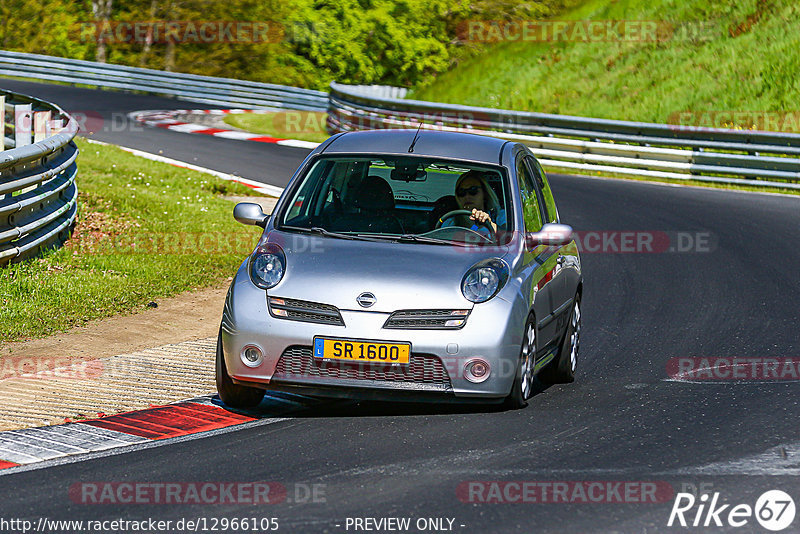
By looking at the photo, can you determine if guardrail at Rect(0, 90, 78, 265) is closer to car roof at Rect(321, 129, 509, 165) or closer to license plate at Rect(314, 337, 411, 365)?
car roof at Rect(321, 129, 509, 165)

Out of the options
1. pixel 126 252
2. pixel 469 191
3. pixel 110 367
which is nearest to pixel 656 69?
pixel 126 252

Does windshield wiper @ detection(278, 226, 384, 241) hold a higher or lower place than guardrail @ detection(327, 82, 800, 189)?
higher

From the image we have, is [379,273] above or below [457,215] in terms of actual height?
below

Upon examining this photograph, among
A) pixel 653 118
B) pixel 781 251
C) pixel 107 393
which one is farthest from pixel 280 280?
pixel 653 118

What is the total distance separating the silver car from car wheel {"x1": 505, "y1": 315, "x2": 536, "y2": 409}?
0.01 m

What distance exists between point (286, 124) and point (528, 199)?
23.4 m

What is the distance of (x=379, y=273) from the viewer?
22.8ft

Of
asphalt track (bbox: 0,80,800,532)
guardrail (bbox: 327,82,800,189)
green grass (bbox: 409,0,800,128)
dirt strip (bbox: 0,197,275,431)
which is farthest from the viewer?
green grass (bbox: 409,0,800,128)

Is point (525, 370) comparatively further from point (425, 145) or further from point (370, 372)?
point (425, 145)

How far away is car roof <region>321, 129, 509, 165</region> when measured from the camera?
26.6 ft

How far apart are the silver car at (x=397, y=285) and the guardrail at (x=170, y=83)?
25.7 metres

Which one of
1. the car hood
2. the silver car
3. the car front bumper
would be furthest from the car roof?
the car front bumper

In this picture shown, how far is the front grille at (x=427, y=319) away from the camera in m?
6.77

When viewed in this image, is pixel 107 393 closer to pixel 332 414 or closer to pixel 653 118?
pixel 332 414
